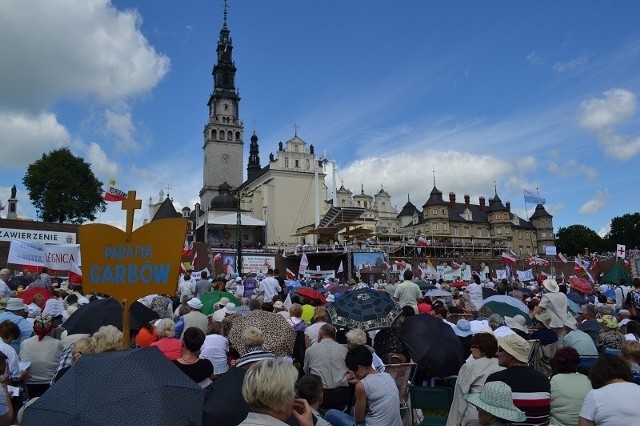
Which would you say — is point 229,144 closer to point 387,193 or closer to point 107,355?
point 387,193

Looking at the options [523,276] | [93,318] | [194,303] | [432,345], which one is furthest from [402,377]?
[523,276]

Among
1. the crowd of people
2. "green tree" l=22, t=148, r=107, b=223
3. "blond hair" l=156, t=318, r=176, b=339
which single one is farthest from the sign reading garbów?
"green tree" l=22, t=148, r=107, b=223

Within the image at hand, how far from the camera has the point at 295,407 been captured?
12.5 ft

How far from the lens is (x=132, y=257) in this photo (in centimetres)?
651

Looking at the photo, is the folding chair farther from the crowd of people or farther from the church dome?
the church dome

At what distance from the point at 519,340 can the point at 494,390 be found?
134cm

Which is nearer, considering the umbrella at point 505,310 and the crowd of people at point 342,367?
the crowd of people at point 342,367

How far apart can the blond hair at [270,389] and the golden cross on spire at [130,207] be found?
388 cm

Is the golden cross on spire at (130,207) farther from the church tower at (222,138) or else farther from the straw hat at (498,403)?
the church tower at (222,138)

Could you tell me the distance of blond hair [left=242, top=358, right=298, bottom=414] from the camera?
327 cm

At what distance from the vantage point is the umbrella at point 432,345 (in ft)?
24.1

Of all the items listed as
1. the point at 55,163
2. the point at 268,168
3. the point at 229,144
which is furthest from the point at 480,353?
the point at 229,144

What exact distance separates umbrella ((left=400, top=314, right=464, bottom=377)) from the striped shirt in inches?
101

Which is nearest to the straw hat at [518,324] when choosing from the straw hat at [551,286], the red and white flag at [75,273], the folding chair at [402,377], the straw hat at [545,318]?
the straw hat at [545,318]
